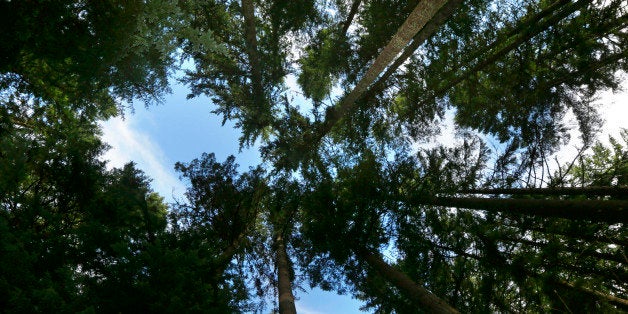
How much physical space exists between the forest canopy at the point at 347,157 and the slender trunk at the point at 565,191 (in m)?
0.05

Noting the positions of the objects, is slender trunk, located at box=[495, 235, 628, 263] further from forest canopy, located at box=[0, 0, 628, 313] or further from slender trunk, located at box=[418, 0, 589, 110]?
slender trunk, located at box=[418, 0, 589, 110]

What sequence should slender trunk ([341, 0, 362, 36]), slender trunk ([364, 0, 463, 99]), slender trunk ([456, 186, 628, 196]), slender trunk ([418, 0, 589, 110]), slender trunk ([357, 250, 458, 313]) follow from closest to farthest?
slender trunk ([357, 250, 458, 313]) < slender trunk ([456, 186, 628, 196]) < slender trunk ([418, 0, 589, 110]) < slender trunk ([364, 0, 463, 99]) < slender trunk ([341, 0, 362, 36])

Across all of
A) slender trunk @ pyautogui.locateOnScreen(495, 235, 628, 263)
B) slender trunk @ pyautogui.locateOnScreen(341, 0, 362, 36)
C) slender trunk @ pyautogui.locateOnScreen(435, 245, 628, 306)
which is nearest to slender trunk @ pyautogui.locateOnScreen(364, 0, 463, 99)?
slender trunk @ pyautogui.locateOnScreen(341, 0, 362, 36)

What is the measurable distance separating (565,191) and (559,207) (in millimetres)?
2274

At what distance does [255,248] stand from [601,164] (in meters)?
11.8

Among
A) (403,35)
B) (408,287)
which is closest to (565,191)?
(408,287)

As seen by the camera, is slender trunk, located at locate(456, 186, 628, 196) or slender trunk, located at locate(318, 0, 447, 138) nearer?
slender trunk, located at locate(318, 0, 447, 138)

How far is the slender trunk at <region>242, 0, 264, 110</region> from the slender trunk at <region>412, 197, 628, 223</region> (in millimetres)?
4918

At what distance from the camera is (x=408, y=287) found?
7246 mm

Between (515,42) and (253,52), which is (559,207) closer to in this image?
(515,42)

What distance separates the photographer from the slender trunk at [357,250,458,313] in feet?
21.2

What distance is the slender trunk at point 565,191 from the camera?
6.78m

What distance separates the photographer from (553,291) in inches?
241

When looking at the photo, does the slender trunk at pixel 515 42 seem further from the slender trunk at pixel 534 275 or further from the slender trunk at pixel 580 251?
the slender trunk at pixel 534 275
